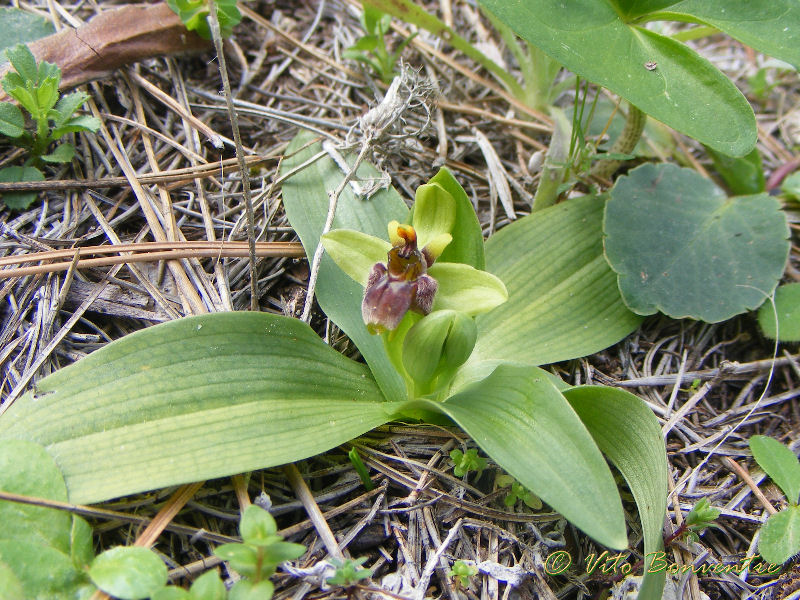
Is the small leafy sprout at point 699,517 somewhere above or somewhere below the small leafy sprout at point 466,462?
below

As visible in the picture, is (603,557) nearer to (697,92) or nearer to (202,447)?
(202,447)

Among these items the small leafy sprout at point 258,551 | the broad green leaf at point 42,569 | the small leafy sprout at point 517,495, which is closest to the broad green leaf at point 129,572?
the broad green leaf at point 42,569

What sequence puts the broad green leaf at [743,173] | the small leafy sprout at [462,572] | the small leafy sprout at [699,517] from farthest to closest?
the broad green leaf at [743,173]
the small leafy sprout at [699,517]
the small leafy sprout at [462,572]

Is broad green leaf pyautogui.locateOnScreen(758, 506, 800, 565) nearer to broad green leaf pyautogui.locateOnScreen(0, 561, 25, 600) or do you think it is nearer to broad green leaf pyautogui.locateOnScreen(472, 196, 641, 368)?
broad green leaf pyautogui.locateOnScreen(472, 196, 641, 368)

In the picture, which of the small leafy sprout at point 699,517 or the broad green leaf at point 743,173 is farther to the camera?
the broad green leaf at point 743,173

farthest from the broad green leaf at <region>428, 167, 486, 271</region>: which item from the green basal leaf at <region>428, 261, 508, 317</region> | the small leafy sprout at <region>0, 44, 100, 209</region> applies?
the small leafy sprout at <region>0, 44, 100, 209</region>

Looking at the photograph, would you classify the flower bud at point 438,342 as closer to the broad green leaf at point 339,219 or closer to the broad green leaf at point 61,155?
the broad green leaf at point 339,219
